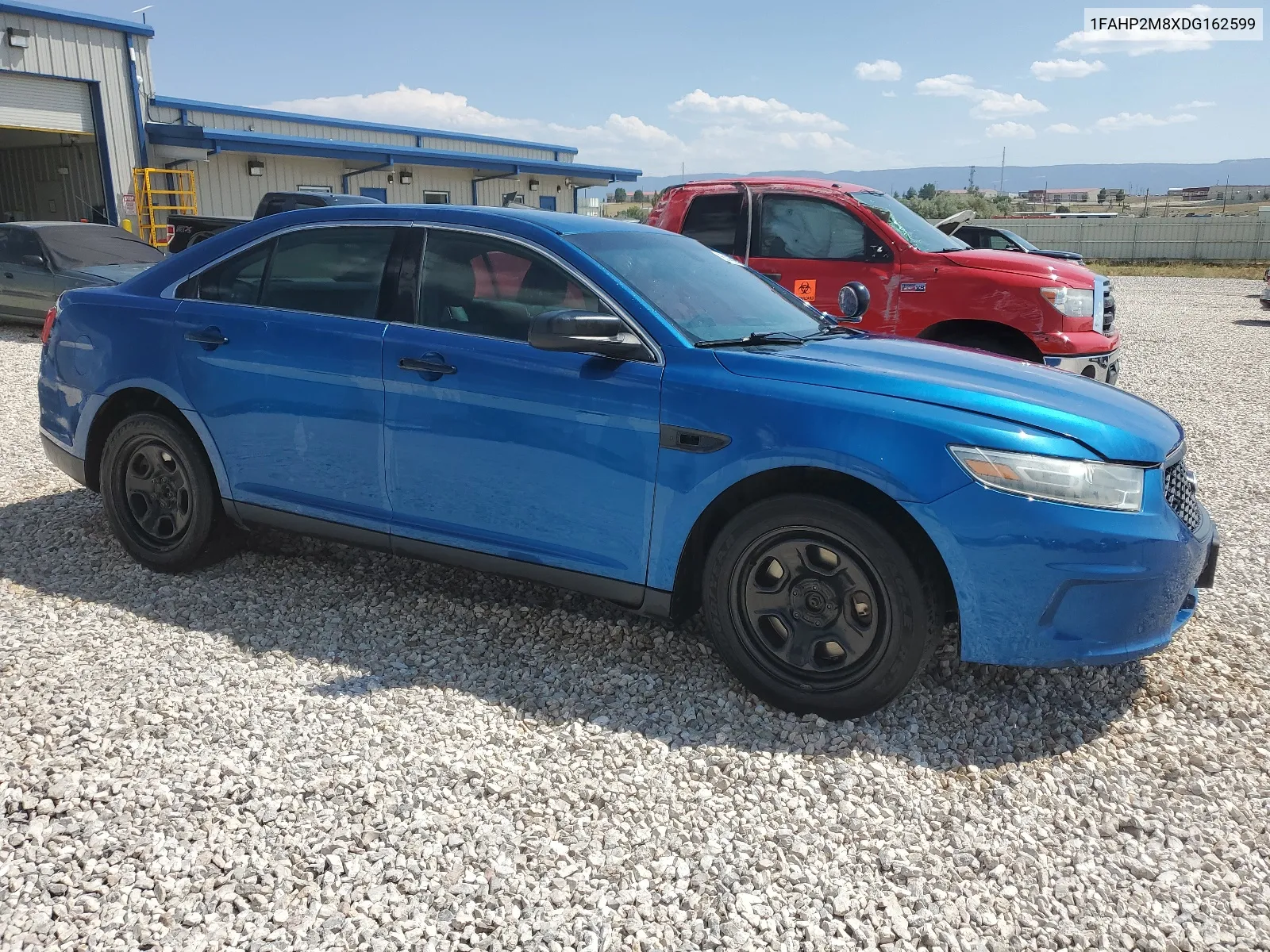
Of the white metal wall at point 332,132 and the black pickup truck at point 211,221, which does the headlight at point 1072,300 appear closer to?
the black pickup truck at point 211,221

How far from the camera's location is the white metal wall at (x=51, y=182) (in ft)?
70.5

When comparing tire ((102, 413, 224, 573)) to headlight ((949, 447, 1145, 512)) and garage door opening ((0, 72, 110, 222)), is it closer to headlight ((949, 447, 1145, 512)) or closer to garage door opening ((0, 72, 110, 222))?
headlight ((949, 447, 1145, 512))

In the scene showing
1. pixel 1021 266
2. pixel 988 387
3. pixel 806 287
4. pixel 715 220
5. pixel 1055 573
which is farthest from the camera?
pixel 715 220

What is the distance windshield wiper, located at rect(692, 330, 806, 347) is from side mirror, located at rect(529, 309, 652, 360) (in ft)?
0.78

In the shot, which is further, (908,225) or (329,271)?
(908,225)

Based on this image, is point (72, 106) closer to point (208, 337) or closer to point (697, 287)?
point (208, 337)

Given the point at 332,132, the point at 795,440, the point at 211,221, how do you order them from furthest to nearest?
the point at 332,132 → the point at 211,221 → the point at 795,440

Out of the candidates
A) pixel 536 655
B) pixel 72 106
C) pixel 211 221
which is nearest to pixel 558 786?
pixel 536 655

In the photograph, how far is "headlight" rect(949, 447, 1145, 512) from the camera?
2986 millimetres

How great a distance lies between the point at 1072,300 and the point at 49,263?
38.7 feet

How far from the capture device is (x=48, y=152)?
22.6 metres

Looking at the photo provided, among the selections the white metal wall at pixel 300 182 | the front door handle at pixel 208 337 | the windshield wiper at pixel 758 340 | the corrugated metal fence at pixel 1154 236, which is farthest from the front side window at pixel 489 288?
the corrugated metal fence at pixel 1154 236

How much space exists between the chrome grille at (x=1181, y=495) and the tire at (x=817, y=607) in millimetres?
887

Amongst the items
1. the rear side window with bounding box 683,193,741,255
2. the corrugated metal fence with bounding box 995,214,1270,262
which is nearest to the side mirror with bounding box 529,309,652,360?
the rear side window with bounding box 683,193,741,255
